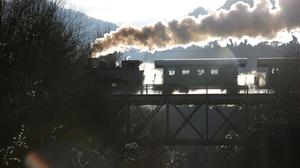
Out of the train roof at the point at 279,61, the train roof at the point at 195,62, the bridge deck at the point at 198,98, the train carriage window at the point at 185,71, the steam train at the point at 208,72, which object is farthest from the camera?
the train carriage window at the point at 185,71

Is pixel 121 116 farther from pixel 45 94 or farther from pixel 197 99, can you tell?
pixel 45 94

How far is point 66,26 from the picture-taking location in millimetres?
37250

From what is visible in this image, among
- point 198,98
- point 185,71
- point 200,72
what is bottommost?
point 198,98

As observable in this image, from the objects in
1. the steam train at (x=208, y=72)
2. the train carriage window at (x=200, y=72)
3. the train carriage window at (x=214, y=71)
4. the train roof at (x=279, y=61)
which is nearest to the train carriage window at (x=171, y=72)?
the steam train at (x=208, y=72)

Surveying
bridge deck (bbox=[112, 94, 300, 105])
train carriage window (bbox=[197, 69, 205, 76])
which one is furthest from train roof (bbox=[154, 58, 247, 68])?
bridge deck (bbox=[112, 94, 300, 105])

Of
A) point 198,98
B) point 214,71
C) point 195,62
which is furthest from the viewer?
point 195,62

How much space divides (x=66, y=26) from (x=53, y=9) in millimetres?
5175

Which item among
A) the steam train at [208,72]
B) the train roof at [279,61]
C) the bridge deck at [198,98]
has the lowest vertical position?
the bridge deck at [198,98]

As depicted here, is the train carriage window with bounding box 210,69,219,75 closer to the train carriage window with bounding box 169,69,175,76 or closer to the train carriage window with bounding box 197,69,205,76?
the train carriage window with bounding box 197,69,205,76

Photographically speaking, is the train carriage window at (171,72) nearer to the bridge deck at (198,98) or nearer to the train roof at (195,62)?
the train roof at (195,62)

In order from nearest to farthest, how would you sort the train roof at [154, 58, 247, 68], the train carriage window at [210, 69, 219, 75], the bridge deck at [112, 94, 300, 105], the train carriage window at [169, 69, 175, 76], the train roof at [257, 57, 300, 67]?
the bridge deck at [112, 94, 300, 105] → the train roof at [257, 57, 300, 67] → the train carriage window at [210, 69, 219, 75] → the train roof at [154, 58, 247, 68] → the train carriage window at [169, 69, 175, 76]

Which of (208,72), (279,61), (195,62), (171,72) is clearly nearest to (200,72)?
(208,72)

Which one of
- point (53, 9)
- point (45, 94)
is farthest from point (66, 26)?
point (45, 94)

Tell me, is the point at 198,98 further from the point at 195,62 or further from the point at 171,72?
the point at 171,72
